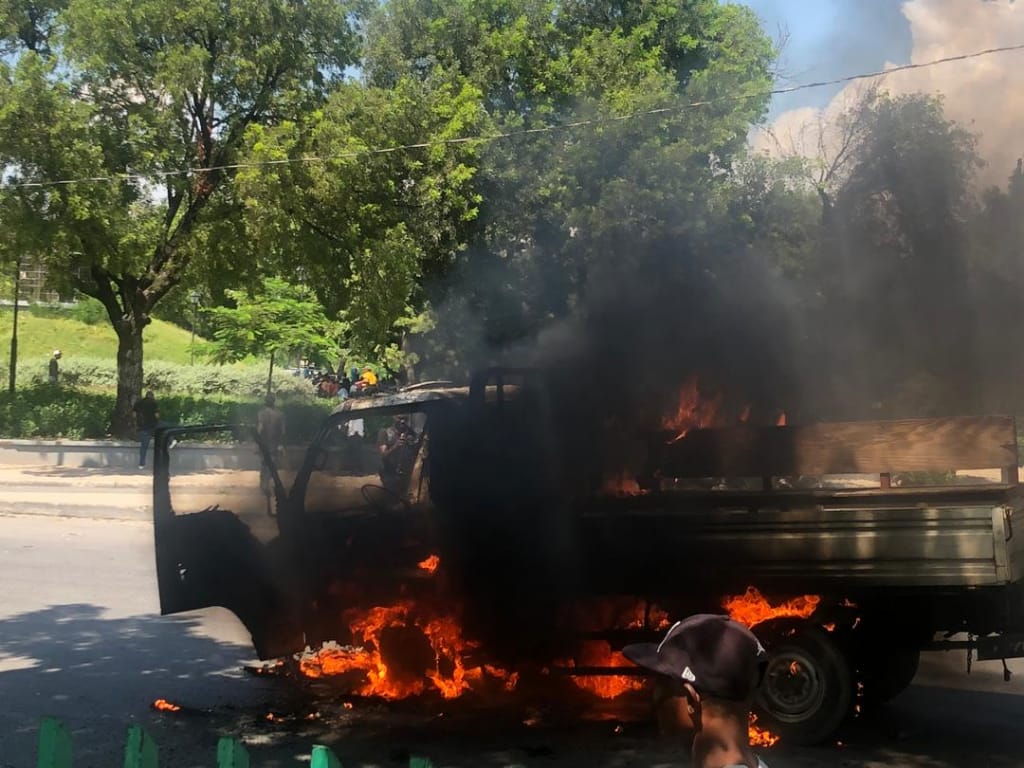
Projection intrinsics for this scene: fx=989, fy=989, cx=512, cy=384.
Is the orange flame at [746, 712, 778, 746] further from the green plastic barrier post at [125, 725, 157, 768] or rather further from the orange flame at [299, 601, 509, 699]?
the green plastic barrier post at [125, 725, 157, 768]

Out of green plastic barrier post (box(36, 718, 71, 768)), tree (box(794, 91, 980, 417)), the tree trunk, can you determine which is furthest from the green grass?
green plastic barrier post (box(36, 718, 71, 768))

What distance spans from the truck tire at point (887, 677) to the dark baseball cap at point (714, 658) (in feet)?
10.3

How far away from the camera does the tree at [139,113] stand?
51.5 feet

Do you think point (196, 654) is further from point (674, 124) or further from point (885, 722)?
point (674, 124)

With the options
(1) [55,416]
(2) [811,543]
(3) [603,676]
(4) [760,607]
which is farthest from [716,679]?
(1) [55,416]

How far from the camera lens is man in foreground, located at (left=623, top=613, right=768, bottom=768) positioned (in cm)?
179

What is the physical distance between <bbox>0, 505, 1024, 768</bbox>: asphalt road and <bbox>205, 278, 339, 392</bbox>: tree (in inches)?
532

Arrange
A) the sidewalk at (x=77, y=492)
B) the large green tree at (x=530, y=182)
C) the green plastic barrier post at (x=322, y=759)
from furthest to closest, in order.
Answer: the large green tree at (x=530, y=182) → the sidewalk at (x=77, y=492) → the green plastic barrier post at (x=322, y=759)

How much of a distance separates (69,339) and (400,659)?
1653 inches

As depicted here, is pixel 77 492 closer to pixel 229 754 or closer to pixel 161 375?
pixel 229 754

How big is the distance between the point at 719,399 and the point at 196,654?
357 cm

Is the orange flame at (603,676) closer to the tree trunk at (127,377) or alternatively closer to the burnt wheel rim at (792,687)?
the burnt wheel rim at (792,687)

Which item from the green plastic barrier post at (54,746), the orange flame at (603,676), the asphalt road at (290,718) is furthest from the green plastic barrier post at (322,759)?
the orange flame at (603,676)

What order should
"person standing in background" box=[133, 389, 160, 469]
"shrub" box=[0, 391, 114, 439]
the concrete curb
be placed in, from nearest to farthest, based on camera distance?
"person standing in background" box=[133, 389, 160, 469]
the concrete curb
"shrub" box=[0, 391, 114, 439]
